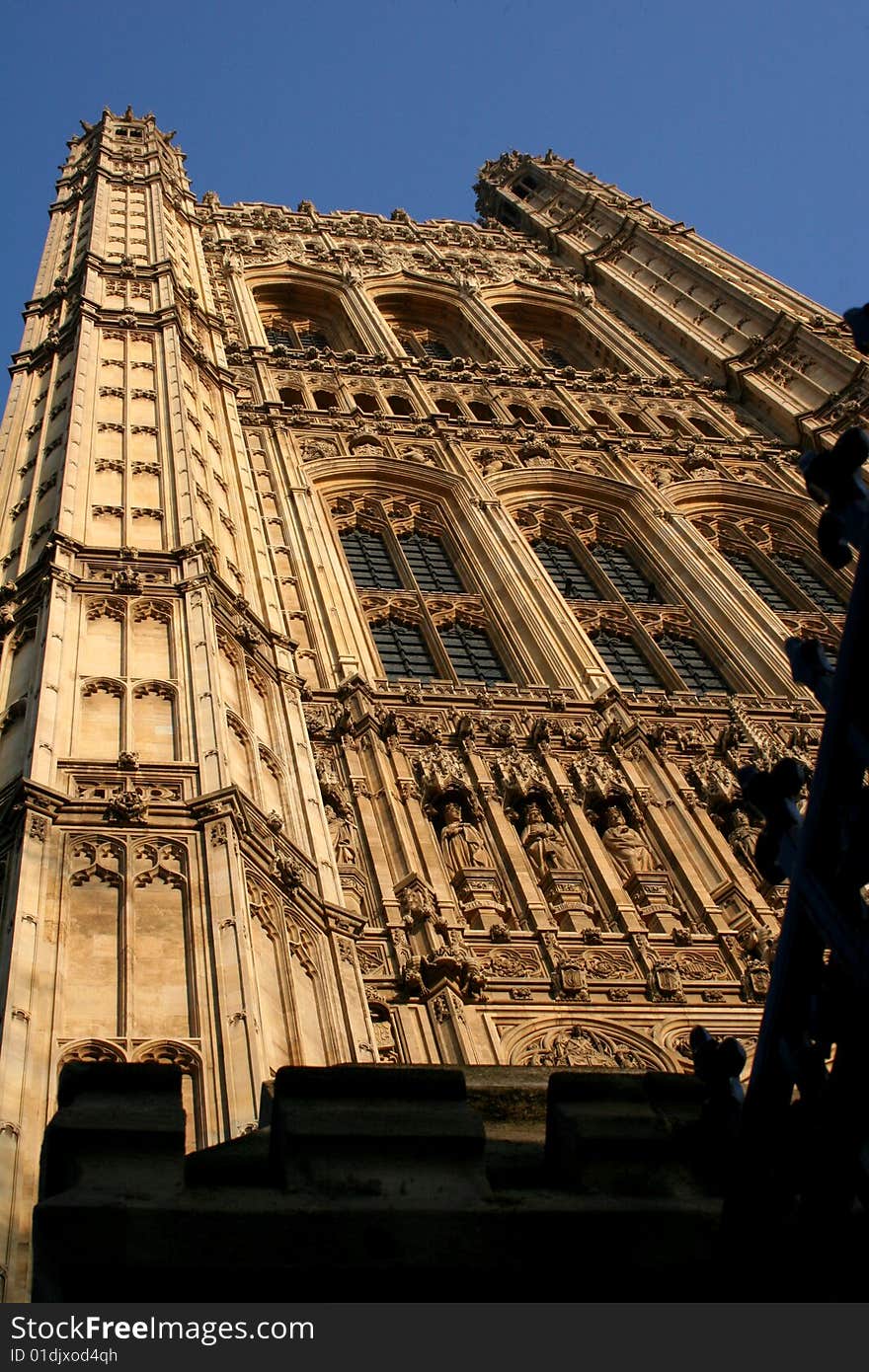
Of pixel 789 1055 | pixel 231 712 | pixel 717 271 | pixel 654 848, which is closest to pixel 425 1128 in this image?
pixel 789 1055

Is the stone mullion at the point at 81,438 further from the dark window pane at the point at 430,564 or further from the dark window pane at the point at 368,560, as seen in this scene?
the dark window pane at the point at 430,564

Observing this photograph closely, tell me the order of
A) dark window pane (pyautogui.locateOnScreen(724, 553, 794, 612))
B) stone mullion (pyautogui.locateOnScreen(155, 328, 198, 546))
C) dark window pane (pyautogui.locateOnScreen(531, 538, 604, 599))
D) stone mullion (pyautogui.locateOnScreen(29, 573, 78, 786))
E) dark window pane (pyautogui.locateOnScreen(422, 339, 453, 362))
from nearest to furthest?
stone mullion (pyautogui.locateOnScreen(29, 573, 78, 786)) < stone mullion (pyautogui.locateOnScreen(155, 328, 198, 546)) < dark window pane (pyautogui.locateOnScreen(531, 538, 604, 599)) < dark window pane (pyautogui.locateOnScreen(724, 553, 794, 612)) < dark window pane (pyautogui.locateOnScreen(422, 339, 453, 362))

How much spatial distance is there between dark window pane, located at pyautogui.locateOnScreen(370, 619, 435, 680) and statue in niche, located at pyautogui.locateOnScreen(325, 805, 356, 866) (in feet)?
15.1

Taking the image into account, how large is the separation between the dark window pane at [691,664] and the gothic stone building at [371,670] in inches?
2.6

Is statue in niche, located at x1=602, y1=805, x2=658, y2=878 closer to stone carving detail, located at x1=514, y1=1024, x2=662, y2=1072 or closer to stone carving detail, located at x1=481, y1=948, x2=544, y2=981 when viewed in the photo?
stone carving detail, located at x1=481, y1=948, x2=544, y2=981

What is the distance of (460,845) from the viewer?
48.7 ft

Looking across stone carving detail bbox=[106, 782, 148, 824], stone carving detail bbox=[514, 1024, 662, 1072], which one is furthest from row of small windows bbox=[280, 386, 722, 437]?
stone carving detail bbox=[106, 782, 148, 824]

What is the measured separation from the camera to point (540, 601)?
72.1ft

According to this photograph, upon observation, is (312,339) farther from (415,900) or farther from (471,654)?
(415,900)

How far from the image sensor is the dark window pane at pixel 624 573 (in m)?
24.0

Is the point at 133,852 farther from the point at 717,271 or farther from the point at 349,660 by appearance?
the point at 717,271

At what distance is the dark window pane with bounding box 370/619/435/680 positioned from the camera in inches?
782

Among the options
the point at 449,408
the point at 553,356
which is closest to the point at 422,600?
the point at 449,408

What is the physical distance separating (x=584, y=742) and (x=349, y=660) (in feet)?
10.3
